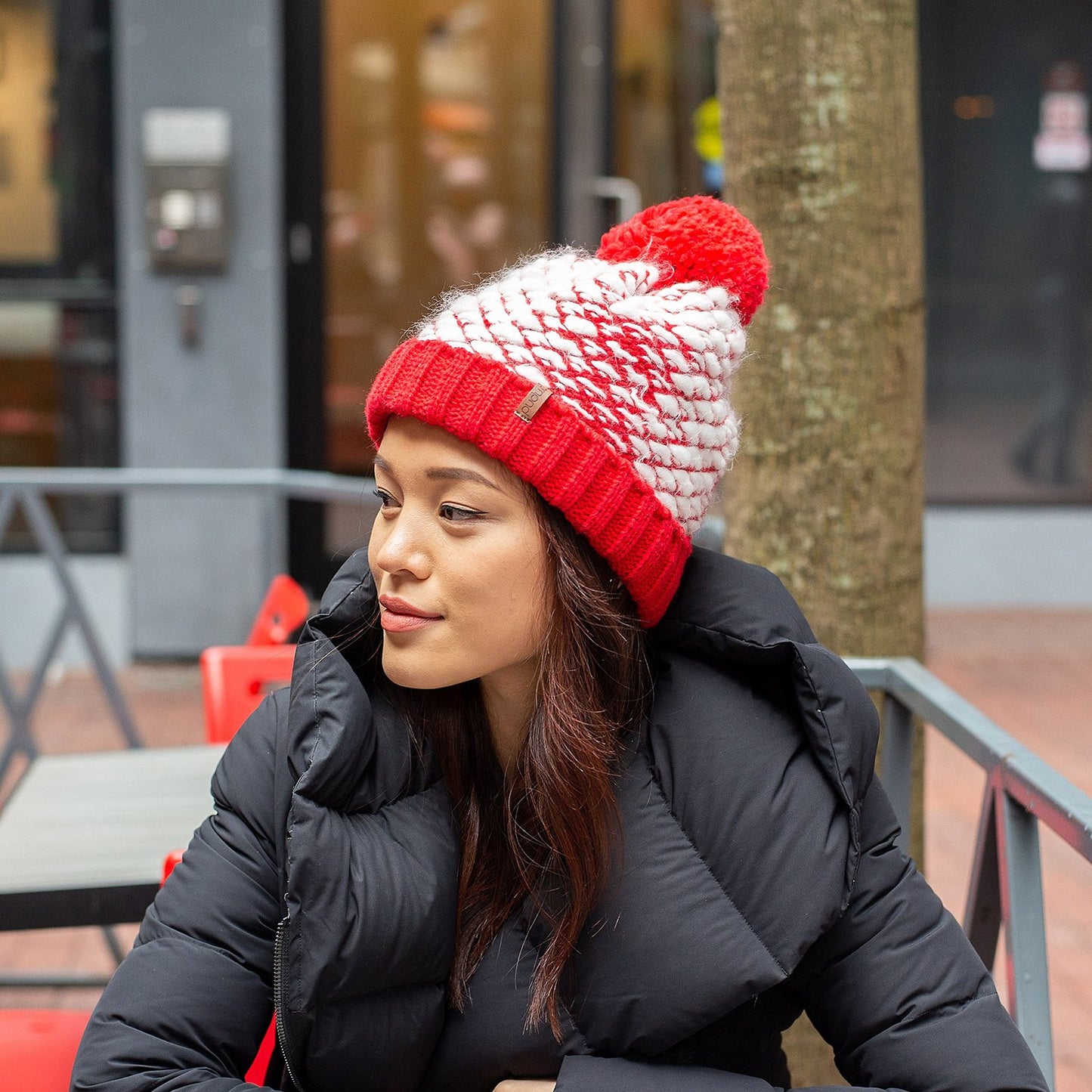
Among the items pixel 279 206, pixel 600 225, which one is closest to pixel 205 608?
pixel 279 206

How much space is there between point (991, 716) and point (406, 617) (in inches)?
184

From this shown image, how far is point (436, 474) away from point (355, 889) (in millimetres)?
429

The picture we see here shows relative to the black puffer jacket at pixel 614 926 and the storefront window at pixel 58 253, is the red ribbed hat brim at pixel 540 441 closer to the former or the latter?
the black puffer jacket at pixel 614 926

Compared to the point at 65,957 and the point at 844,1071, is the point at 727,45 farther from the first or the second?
the point at 65,957

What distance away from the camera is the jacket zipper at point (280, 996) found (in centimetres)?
154

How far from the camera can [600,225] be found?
22.7 feet

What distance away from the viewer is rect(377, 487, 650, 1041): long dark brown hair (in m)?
1.62

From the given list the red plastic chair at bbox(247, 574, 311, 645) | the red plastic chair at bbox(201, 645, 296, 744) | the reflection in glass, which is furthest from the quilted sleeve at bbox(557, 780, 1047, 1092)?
the reflection in glass

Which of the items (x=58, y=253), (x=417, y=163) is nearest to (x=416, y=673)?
(x=58, y=253)

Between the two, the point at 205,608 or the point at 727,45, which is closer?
the point at 727,45

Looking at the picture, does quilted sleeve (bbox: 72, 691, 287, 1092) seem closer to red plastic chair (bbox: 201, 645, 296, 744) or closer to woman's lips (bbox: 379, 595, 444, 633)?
woman's lips (bbox: 379, 595, 444, 633)

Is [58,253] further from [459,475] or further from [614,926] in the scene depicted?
[614,926]

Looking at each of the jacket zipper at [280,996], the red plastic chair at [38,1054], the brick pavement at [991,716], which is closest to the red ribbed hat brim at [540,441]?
the jacket zipper at [280,996]

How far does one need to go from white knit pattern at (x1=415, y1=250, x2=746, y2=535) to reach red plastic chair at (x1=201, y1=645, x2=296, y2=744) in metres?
1.36
